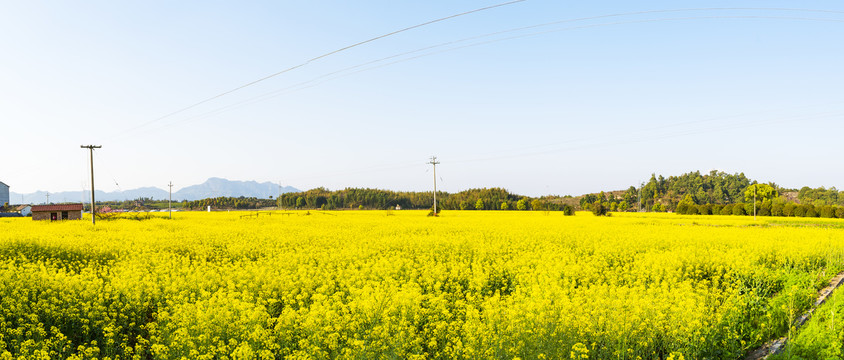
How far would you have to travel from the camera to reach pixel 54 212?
1996 inches

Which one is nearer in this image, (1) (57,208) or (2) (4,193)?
(1) (57,208)

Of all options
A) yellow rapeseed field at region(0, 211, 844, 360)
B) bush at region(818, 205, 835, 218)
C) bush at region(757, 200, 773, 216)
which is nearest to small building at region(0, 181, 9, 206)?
yellow rapeseed field at region(0, 211, 844, 360)

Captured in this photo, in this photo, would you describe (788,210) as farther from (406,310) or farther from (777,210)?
(406,310)

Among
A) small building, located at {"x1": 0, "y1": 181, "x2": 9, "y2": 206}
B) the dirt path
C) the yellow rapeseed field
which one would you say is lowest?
the dirt path

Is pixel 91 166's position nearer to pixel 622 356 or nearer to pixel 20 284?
pixel 20 284

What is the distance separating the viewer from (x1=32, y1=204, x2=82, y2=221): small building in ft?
164

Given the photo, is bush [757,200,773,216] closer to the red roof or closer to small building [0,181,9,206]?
the red roof

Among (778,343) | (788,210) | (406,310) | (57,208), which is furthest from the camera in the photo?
(788,210)

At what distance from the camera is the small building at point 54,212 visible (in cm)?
5007

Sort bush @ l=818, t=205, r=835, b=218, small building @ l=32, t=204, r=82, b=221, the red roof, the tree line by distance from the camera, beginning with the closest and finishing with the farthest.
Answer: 1. the red roof
2. small building @ l=32, t=204, r=82, b=221
3. bush @ l=818, t=205, r=835, b=218
4. the tree line

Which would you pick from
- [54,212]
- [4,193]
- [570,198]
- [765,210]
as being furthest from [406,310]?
[4,193]

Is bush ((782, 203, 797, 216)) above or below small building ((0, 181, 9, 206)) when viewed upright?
below

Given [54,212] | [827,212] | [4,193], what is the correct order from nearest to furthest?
[54,212] → [827,212] → [4,193]

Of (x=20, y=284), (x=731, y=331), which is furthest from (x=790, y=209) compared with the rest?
(x=20, y=284)
